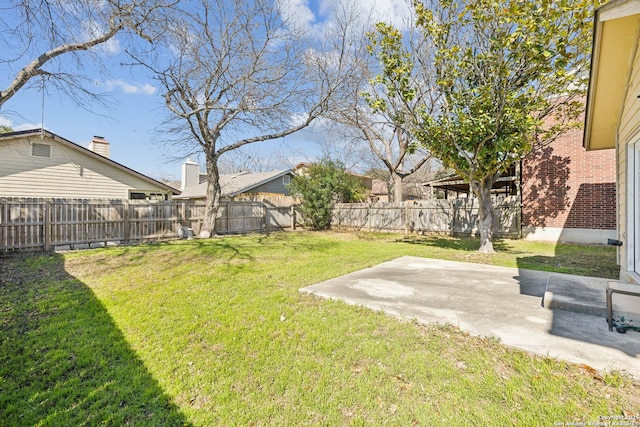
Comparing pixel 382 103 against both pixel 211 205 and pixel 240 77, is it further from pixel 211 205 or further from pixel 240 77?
pixel 211 205

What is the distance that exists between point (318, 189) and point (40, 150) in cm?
1148

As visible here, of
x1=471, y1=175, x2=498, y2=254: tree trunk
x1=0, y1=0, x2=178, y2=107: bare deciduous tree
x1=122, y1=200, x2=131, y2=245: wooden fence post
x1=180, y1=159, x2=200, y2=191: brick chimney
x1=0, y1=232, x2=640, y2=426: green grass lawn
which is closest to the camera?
x1=0, y1=232, x2=640, y2=426: green grass lawn

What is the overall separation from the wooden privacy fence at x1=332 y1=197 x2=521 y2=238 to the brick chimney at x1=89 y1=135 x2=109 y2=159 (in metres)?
12.1

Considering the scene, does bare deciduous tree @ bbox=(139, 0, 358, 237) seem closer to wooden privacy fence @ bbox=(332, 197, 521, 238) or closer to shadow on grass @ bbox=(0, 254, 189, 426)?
wooden privacy fence @ bbox=(332, 197, 521, 238)

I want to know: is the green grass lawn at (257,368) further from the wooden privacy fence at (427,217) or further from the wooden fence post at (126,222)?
the wooden privacy fence at (427,217)

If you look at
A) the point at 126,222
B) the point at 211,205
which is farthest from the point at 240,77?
the point at 126,222

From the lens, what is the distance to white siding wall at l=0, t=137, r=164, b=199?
11133 millimetres

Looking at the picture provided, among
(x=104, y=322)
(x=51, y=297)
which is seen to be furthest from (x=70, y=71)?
(x=104, y=322)

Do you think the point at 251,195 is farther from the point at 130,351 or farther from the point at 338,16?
the point at 130,351

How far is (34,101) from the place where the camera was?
646 centimetres

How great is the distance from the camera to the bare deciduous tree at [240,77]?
1016cm

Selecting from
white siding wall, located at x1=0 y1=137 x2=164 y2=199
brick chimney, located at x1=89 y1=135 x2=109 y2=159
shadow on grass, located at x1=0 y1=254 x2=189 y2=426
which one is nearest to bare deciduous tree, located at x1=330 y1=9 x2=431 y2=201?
shadow on grass, located at x1=0 y1=254 x2=189 y2=426

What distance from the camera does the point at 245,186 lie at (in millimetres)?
21109

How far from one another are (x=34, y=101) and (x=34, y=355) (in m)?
6.27
